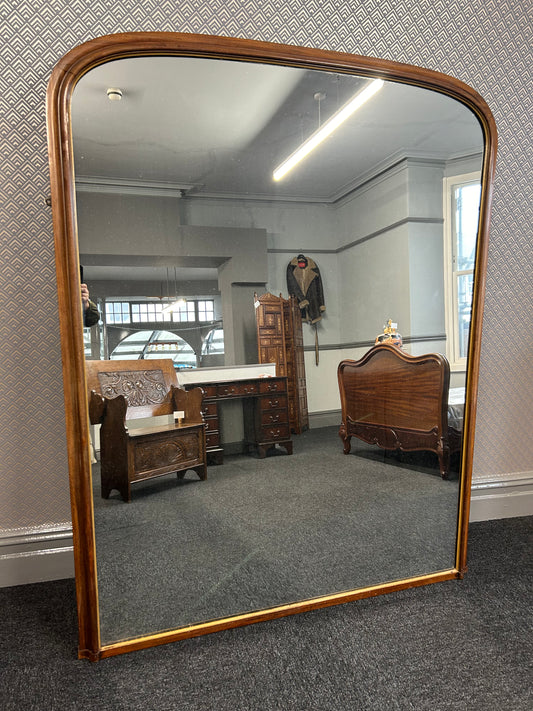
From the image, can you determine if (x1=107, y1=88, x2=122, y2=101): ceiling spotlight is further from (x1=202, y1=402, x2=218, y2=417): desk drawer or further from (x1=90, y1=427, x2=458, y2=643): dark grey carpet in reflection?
(x1=90, y1=427, x2=458, y2=643): dark grey carpet in reflection

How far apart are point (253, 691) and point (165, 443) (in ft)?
2.39

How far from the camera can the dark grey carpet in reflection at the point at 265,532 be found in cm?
153

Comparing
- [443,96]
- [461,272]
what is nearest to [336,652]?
[461,272]

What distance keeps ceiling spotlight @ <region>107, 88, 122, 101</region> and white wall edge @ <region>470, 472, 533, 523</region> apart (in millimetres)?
2258

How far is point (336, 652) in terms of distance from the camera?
4.78ft

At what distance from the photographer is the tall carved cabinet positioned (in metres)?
1.62

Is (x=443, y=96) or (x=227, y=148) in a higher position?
(x=443, y=96)

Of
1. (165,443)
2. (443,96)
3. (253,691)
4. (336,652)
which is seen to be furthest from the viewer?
(443,96)

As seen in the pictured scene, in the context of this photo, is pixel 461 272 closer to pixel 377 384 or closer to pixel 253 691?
pixel 377 384

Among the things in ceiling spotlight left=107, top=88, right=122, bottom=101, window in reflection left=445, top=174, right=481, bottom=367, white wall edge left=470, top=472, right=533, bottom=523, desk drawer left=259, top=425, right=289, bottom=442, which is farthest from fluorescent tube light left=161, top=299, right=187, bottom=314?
white wall edge left=470, top=472, right=533, bottom=523

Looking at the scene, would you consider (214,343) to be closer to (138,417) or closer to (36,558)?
(138,417)

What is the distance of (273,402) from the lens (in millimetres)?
1663

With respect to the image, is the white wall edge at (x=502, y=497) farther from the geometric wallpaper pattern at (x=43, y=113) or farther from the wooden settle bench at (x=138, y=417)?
the wooden settle bench at (x=138, y=417)

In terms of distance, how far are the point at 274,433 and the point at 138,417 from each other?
0.45 meters
